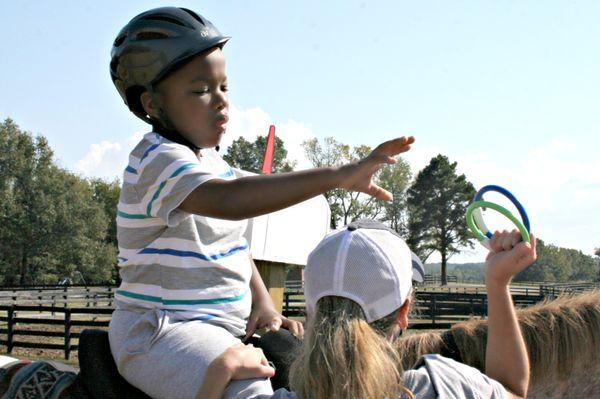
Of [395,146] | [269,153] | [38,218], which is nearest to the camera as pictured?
[395,146]

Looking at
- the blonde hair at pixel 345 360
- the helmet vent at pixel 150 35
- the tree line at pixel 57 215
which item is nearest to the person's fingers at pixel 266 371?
the blonde hair at pixel 345 360

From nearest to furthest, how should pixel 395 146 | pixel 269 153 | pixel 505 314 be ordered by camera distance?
pixel 395 146, pixel 505 314, pixel 269 153

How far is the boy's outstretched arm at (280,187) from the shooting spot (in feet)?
5.70

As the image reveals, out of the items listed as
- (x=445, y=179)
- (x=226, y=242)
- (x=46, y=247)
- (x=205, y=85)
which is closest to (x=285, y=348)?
(x=226, y=242)

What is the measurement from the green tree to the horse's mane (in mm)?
51136

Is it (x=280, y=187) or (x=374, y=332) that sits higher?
(x=280, y=187)

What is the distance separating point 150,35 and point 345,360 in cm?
124

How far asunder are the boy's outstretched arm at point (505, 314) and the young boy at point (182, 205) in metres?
0.37

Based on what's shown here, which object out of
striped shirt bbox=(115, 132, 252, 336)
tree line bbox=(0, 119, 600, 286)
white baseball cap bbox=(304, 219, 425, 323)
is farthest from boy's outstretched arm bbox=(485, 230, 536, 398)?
tree line bbox=(0, 119, 600, 286)

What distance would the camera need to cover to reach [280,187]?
1767 mm

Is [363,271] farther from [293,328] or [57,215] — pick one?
[57,215]

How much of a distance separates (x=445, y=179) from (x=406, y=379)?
62.0 m

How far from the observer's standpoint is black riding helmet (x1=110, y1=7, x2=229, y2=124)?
212cm

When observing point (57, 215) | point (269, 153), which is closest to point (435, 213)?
point (57, 215)
